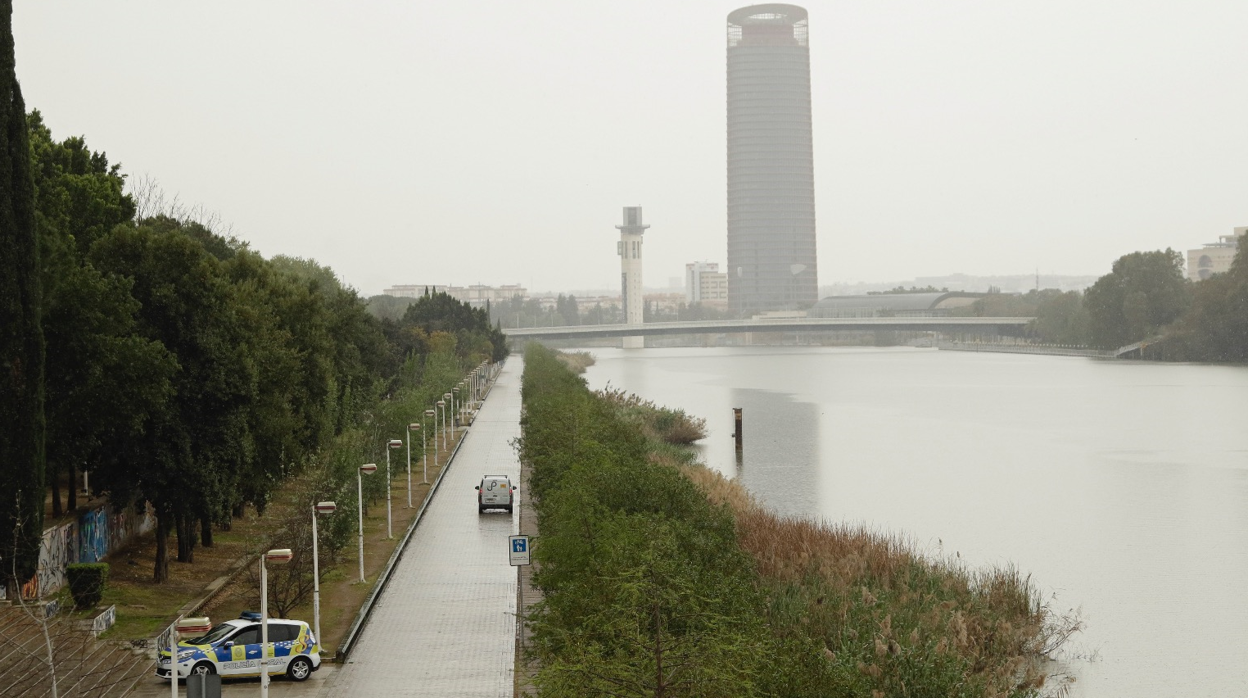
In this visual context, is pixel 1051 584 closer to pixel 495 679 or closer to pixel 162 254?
pixel 495 679

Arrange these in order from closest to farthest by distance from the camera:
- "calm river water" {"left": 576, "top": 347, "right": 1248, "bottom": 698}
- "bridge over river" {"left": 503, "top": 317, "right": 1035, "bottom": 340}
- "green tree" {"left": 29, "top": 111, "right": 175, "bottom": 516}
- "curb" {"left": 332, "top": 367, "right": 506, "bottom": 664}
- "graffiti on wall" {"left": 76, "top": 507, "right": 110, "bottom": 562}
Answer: "curb" {"left": 332, "top": 367, "right": 506, "bottom": 664}
"green tree" {"left": 29, "top": 111, "right": 175, "bottom": 516}
"graffiti on wall" {"left": 76, "top": 507, "right": 110, "bottom": 562}
"calm river water" {"left": 576, "top": 347, "right": 1248, "bottom": 698}
"bridge over river" {"left": 503, "top": 317, "right": 1035, "bottom": 340}

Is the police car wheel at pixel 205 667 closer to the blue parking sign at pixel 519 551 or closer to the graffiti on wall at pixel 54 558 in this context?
the graffiti on wall at pixel 54 558

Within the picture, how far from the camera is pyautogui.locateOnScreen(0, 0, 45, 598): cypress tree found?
22.2 metres

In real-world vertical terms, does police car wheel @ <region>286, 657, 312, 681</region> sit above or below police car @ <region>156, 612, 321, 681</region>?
below

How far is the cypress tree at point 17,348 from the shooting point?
872 inches

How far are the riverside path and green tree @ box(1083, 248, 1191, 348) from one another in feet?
345

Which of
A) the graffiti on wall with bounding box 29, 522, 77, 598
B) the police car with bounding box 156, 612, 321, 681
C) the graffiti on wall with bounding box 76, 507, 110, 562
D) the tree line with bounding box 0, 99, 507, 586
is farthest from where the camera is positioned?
the graffiti on wall with bounding box 76, 507, 110, 562

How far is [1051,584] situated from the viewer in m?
31.3

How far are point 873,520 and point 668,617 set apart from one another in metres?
28.2

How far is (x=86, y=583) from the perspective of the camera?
2342 cm

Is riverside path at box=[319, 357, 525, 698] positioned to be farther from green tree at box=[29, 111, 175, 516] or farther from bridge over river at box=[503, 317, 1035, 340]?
bridge over river at box=[503, 317, 1035, 340]

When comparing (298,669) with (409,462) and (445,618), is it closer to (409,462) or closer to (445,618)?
(445,618)

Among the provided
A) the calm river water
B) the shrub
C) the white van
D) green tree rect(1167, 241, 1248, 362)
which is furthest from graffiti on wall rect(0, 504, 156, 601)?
green tree rect(1167, 241, 1248, 362)

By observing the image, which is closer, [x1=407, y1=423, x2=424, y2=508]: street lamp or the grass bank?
the grass bank
